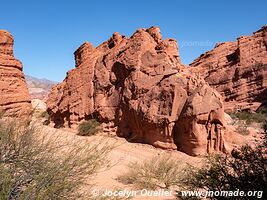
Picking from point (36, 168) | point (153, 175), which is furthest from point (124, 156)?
point (36, 168)

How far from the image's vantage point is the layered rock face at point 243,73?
35.6m

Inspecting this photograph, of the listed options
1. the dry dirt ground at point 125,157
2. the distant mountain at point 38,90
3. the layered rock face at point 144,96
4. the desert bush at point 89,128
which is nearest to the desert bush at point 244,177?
the dry dirt ground at point 125,157

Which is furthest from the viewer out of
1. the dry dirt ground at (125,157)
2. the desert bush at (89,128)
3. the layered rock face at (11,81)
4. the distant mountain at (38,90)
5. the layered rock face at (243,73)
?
the distant mountain at (38,90)

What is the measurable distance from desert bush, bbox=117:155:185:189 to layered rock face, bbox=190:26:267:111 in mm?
27188

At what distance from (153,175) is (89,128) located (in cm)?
812

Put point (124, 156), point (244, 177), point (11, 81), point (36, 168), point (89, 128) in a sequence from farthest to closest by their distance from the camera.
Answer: point (89, 128) < point (124, 156) < point (11, 81) < point (244, 177) < point (36, 168)

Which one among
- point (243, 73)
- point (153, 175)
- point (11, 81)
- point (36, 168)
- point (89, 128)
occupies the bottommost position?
point (153, 175)

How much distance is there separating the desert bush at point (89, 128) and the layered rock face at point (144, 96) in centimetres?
42

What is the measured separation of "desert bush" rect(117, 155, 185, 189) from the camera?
8359 millimetres

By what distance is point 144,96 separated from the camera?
14633 millimetres

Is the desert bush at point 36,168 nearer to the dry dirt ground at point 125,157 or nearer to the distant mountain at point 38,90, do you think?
the dry dirt ground at point 125,157

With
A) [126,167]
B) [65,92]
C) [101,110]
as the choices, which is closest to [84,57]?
[65,92]

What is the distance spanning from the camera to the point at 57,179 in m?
3.87

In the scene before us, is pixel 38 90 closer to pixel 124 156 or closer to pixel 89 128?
pixel 89 128
